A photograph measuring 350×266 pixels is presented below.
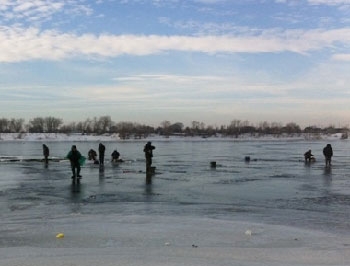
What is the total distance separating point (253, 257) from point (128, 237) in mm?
2683

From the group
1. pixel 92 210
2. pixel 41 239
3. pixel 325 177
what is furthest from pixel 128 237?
pixel 325 177

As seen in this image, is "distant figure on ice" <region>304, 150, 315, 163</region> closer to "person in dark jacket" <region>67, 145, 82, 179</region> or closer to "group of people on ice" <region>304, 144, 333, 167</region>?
"group of people on ice" <region>304, 144, 333, 167</region>

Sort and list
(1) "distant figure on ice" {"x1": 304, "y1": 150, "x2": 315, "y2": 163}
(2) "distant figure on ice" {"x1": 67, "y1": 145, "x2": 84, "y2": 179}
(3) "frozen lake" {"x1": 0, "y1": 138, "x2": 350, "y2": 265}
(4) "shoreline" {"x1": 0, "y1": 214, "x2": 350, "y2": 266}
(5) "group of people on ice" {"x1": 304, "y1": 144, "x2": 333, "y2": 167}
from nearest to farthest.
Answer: (4) "shoreline" {"x1": 0, "y1": 214, "x2": 350, "y2": 266}
(3) "frozen lake" {"x1": 0, "y1": 138, "x2": 350, "y2": 265}
(2) "distant figure on ice" {"x1": 67, "y1": 145, "x2": 84, "y2": 179}
(5) "group of people on ice" {"x1": 304, "y1": 144, "x2": 333, "y2": 167}
(1) "distant figure on ice" {"x1": 304, "y1": 150, "x2": 315, "y2": 163}

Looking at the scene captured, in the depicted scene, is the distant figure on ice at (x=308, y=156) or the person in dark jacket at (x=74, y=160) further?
the distant figure on ice at (x=308, y=156)

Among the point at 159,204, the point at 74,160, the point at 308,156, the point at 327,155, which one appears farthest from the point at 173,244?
the point at 308,156

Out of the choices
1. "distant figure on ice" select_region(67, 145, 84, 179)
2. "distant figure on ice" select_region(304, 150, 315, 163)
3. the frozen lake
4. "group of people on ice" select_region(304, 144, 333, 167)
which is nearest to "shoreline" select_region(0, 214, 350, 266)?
the frozen lake

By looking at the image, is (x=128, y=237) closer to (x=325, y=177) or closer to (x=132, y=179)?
(x=132, y=179)

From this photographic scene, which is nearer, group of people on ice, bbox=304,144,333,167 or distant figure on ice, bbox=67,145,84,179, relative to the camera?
distant figure on ice, bbox=67,145,84,179

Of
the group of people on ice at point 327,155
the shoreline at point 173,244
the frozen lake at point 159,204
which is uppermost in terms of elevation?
the group of people on ice at point 327,155

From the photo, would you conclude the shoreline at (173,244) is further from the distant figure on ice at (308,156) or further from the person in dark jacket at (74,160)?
the distant figure on ice at (308,156)

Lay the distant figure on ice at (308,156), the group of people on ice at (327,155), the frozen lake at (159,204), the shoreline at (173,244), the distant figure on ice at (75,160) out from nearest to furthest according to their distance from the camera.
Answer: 1. the shoreline at (173,244)
2. the frozen lake at (159,204)
3. the distant figure on ice at (75,160)
4. the group of people on ice at (327,155)
5. the distant figure on ice at (308,156)

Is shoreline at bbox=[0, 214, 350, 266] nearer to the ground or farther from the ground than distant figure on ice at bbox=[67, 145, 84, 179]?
nearer to the ground

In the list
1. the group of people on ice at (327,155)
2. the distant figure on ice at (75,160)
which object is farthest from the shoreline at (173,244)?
the group of people on ice at (327,155)

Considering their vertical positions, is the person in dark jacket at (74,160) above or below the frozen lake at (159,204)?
above
